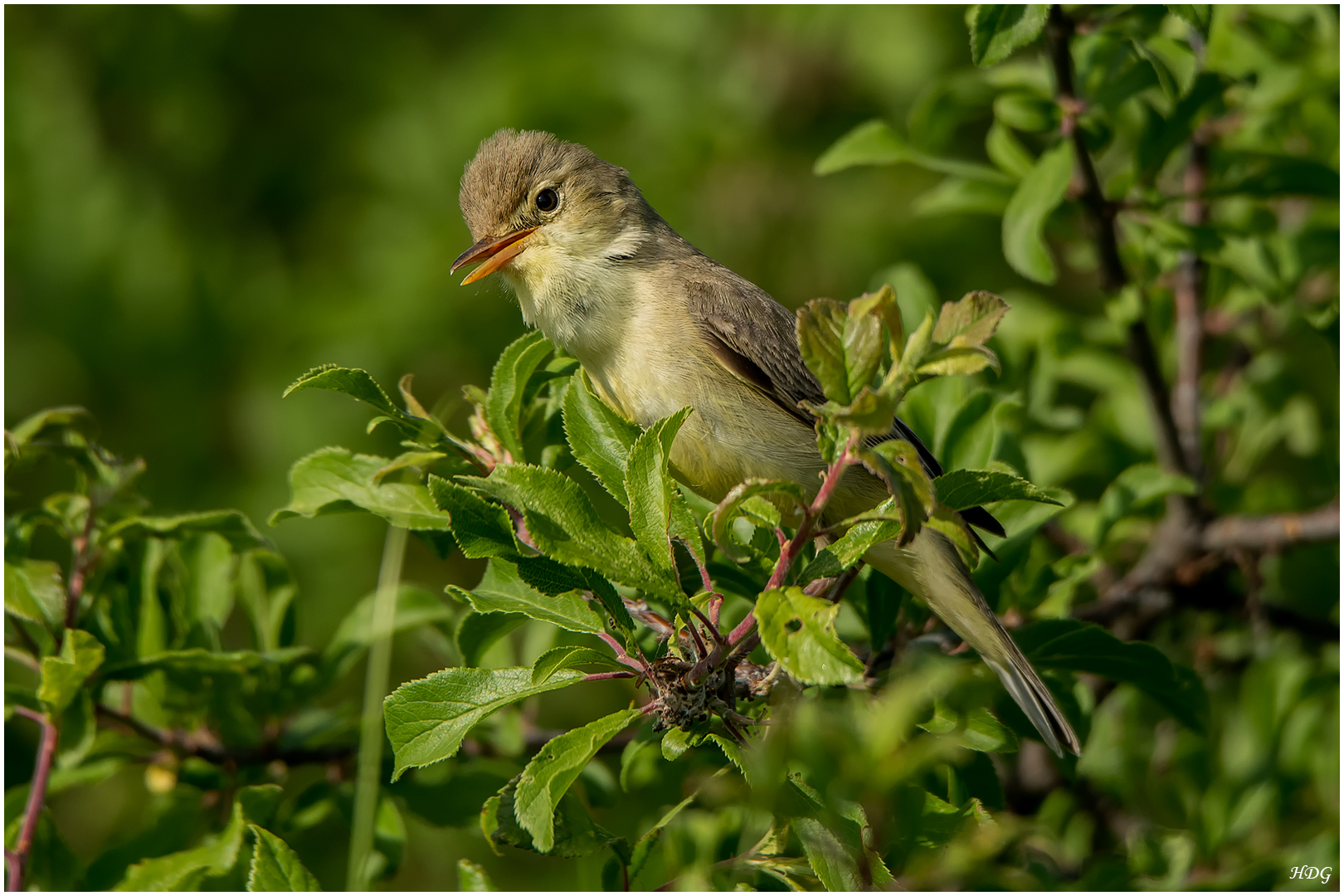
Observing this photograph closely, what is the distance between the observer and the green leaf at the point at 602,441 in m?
2.51

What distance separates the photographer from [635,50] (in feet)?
22.7

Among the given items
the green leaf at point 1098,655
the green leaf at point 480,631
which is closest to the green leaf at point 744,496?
the green leaf at point 480,631

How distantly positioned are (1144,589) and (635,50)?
443cm

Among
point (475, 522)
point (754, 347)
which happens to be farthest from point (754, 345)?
point (475, 522)

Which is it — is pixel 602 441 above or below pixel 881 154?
below

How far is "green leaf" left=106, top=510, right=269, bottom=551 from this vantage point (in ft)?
9.86

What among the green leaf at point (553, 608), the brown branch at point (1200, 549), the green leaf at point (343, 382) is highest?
the green leaf at point (343, 382)

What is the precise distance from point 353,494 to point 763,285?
4438 millimetres

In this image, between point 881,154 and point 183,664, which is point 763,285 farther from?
point 183,664

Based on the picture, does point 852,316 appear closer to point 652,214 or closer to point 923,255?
point 652,214

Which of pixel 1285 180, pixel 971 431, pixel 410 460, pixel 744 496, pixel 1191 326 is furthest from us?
pixel 1191 326

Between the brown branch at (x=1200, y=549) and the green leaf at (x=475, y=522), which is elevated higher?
the green leaf at (x=475, y=522)

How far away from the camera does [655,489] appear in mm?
2232

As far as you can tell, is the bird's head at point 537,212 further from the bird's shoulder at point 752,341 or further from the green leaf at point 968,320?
the green leaf at point 968,320
